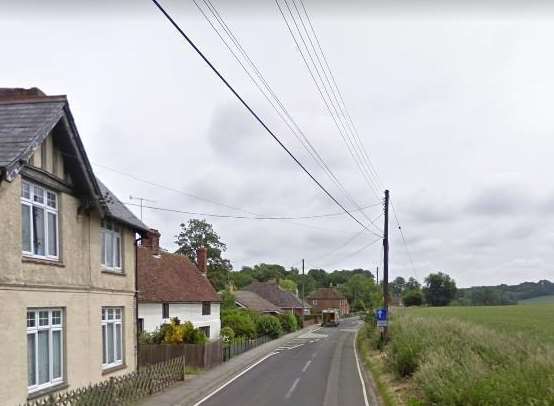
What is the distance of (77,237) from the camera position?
18.2 m

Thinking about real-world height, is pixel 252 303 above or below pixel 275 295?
above

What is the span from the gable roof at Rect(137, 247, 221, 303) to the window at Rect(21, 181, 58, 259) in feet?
65.0

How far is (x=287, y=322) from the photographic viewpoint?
2859 inches

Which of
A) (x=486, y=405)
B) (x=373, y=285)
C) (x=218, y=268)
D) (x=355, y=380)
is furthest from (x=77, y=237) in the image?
(x=373, y=285)

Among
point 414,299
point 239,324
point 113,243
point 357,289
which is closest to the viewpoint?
point 113,243

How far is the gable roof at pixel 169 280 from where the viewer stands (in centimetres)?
3931

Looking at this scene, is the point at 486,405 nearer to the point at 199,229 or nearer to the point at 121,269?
the point at 121,269

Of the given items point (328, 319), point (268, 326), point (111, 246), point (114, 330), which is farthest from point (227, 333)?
point (328, 319)

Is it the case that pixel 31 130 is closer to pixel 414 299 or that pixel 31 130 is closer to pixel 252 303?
pixel 252 303

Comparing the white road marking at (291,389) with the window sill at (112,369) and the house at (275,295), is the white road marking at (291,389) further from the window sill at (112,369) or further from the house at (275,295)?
the house at (275,295)

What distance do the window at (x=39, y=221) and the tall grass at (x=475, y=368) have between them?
10.1m

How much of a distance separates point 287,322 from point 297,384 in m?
47.4

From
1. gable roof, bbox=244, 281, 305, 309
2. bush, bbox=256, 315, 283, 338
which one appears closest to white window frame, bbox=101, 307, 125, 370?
bush, bbox=256, 315, 283, 338

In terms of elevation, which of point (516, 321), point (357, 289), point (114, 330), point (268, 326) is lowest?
point (357, 289)
